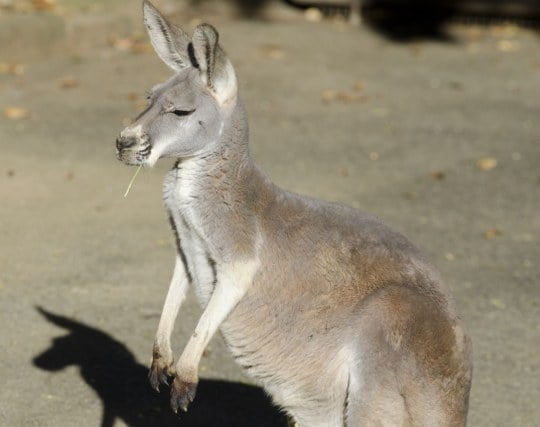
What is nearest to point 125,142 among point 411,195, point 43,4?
point 411,195

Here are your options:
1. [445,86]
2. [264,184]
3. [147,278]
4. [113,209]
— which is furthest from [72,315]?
[445,86]

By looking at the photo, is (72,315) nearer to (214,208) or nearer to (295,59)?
(214,208)

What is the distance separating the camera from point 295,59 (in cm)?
1088

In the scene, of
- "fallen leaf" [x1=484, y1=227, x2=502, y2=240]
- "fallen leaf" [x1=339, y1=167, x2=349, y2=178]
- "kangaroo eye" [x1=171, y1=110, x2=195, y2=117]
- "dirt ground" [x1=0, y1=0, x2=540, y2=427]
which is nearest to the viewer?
"kangaroo eye" [x1=171, y1=110, x2=195, y2=117]

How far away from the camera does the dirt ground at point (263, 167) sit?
5086 mm

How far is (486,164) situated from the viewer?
8.25 meters

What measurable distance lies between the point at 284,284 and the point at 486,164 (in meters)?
4.73

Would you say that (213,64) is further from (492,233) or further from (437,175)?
(437,175)

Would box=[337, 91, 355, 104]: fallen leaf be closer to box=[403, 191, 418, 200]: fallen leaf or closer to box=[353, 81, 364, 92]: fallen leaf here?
box=[353, 81, 364, 92]: fallen leaf

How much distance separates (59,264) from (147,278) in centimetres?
51

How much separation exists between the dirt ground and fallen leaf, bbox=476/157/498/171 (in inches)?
0.8

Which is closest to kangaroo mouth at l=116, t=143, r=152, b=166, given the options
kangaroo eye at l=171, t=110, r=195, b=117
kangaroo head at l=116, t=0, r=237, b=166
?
kangaroo head at l=116, t=0, r=237, b=166

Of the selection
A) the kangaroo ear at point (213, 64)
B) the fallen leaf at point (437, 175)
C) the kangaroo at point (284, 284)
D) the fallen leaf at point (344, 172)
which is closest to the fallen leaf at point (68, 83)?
the fallen leaf at point (344, 172)

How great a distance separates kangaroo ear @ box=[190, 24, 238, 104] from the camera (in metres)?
3.50
